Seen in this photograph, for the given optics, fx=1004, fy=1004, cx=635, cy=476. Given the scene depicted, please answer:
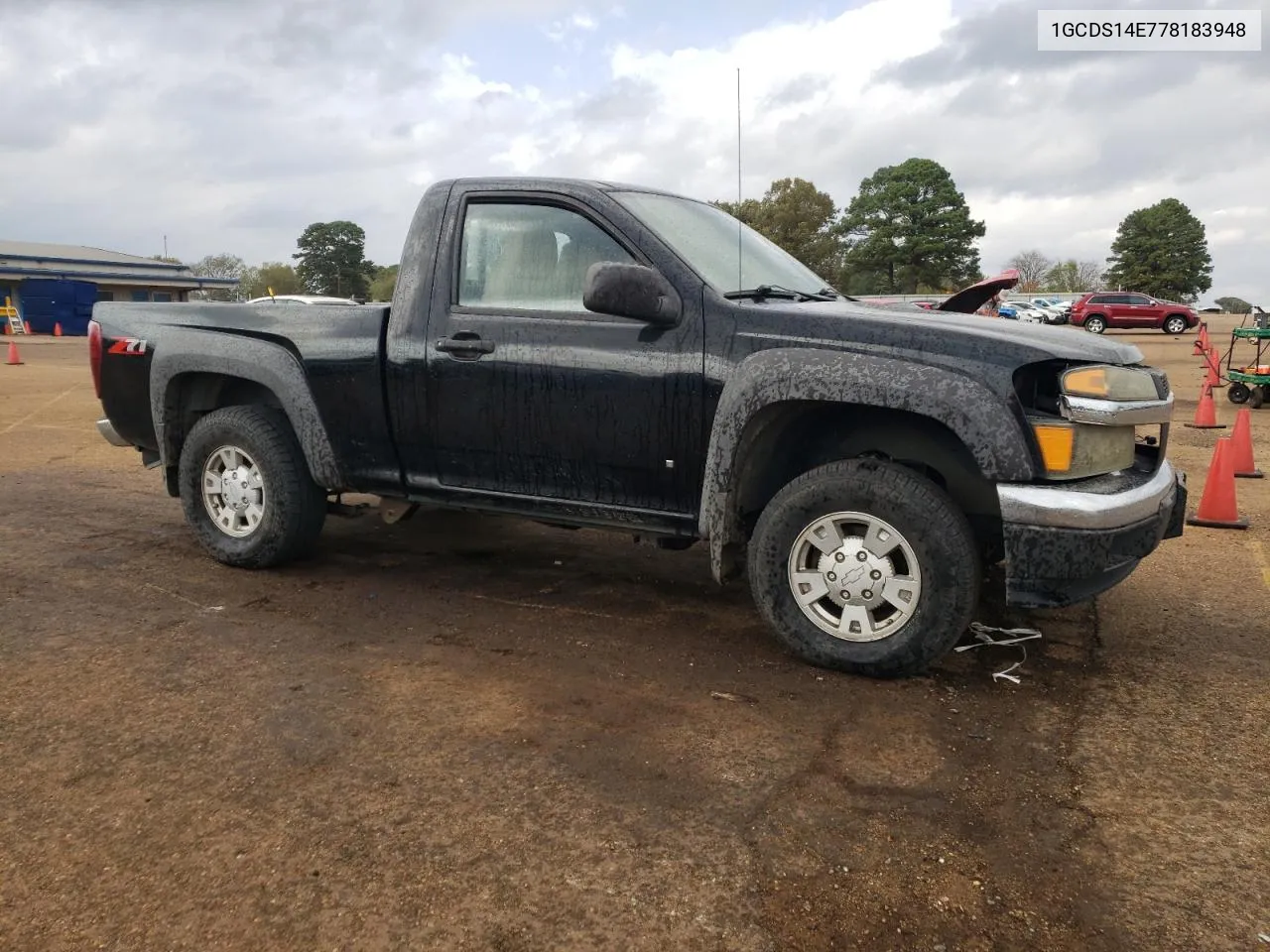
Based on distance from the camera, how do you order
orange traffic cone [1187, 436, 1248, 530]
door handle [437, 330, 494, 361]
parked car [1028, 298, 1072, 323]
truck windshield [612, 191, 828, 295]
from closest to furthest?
truck windshield [612, 191, 828, 295] → door handle [437, 330, 494, 361] → orange traffic cone [1187, 436, 1248, 530] → parked car [1028, 298, 1072, 323]

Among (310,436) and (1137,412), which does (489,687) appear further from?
(1137,412)

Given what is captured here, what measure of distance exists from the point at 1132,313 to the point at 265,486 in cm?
3860

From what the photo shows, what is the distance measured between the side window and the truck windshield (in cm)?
23

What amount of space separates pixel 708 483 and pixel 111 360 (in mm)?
3529

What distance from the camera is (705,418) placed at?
3.80m

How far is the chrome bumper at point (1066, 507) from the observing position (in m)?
3.29

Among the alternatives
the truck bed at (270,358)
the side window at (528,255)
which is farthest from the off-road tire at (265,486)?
the side window at (528,255)

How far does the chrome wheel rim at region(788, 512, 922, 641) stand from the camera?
11.6ft

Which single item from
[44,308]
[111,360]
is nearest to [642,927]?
[111,360]

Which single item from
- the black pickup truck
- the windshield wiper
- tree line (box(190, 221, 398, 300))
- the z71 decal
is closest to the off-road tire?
the black pickup truck

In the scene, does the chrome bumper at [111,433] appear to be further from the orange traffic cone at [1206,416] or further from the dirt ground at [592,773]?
the orange traffic cone at [1206,416]

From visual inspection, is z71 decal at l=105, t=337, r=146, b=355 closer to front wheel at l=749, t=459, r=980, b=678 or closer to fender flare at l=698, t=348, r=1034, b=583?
fender flare at l=698, t=348, r=1034, b=583

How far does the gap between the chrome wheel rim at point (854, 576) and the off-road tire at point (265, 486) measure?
2.52m

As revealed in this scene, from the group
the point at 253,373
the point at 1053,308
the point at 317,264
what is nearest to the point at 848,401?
the point at 253,373
